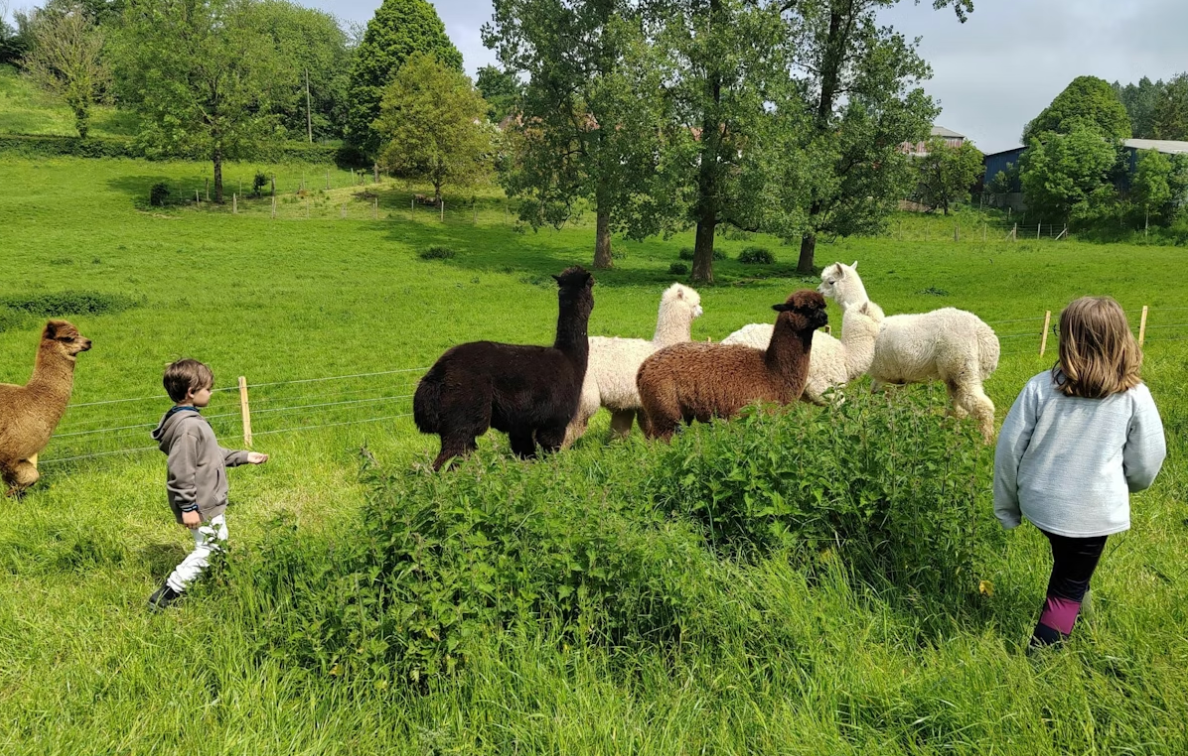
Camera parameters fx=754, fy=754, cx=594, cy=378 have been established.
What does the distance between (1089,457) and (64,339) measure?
7981 millimetres

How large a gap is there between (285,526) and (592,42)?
1088 inches

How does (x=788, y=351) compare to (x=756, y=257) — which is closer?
(x=788, y=351)

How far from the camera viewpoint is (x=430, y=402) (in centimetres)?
607

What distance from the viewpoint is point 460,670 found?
3.42 meters

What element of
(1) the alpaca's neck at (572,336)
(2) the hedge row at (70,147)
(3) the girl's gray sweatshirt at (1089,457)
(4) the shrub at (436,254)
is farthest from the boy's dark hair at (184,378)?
(2) the hedge row at (70,147)

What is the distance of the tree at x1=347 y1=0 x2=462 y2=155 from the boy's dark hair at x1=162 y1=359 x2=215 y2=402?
176ft

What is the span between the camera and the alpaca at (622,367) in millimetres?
7504

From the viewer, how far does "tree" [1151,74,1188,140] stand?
78.3m

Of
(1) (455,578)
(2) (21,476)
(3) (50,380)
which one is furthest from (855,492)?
(2) (21,476)

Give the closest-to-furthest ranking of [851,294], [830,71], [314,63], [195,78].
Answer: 1. [851,294]
2. [830,71]
3. [195,78]
4. [314,63]

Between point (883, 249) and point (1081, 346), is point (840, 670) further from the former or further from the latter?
point (883, 249)

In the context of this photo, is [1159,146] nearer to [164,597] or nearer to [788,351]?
[788,351]

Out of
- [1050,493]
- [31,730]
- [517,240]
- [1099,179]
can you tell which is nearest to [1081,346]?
[1050,493]

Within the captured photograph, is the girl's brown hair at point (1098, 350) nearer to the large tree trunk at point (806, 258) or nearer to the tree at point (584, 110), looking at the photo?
the tree at point (584, 110)
